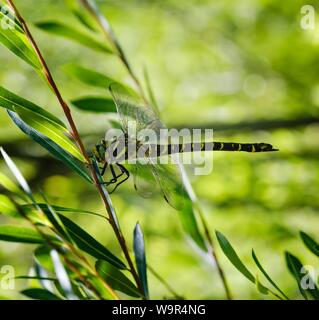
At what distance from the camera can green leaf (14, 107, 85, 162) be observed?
526 millimetres

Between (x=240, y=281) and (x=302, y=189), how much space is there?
0.46m

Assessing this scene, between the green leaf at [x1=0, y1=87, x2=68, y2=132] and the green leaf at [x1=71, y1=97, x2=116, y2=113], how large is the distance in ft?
0.80

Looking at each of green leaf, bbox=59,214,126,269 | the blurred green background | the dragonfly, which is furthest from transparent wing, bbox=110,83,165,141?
the blurred green background

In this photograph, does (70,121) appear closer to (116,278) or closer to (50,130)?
(50,130)

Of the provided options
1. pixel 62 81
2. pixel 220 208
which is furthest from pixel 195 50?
pixel 220 208

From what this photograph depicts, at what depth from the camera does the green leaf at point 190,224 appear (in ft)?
2.27

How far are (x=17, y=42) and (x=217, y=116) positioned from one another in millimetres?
1752

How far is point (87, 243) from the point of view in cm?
54

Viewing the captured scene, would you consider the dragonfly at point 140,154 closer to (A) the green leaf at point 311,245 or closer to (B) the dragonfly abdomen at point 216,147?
(B) the dragonfly abdomen at point 216,147

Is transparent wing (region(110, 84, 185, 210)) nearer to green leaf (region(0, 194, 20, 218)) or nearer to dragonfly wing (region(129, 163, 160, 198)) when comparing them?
dragonfly wing (region(129, 163, 160, 198))

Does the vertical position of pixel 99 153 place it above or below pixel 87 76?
below

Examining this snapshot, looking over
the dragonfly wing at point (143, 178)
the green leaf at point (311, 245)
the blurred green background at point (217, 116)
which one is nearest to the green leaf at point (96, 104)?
the dragonfly wing at point (143, 178)

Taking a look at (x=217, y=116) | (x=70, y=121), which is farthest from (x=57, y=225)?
(x=217, y=116)
